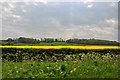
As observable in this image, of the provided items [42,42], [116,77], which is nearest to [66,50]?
[42,42]

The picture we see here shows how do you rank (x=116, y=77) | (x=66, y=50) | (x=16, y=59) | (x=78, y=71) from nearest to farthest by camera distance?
(x=116, y=77) < (x=78, y=71) < (x=16, y=59) < (x=66, y=50)

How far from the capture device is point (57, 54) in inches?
483

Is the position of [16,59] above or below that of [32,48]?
below

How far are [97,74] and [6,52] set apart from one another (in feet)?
30.2

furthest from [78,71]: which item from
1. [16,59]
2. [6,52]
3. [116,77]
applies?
[6,52]

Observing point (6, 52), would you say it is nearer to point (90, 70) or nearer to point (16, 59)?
point (16, 59)

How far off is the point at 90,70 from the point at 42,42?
7477mm

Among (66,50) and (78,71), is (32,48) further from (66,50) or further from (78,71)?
(78,71)

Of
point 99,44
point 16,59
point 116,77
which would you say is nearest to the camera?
point 116,77

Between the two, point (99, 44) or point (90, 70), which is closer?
point (90, 70)

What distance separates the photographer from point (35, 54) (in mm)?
12484

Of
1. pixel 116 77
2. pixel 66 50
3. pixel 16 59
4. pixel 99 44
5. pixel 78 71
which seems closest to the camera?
pixel 116 77

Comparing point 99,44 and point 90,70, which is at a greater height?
point 99,44

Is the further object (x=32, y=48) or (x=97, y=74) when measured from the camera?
(x=32, y=48)
